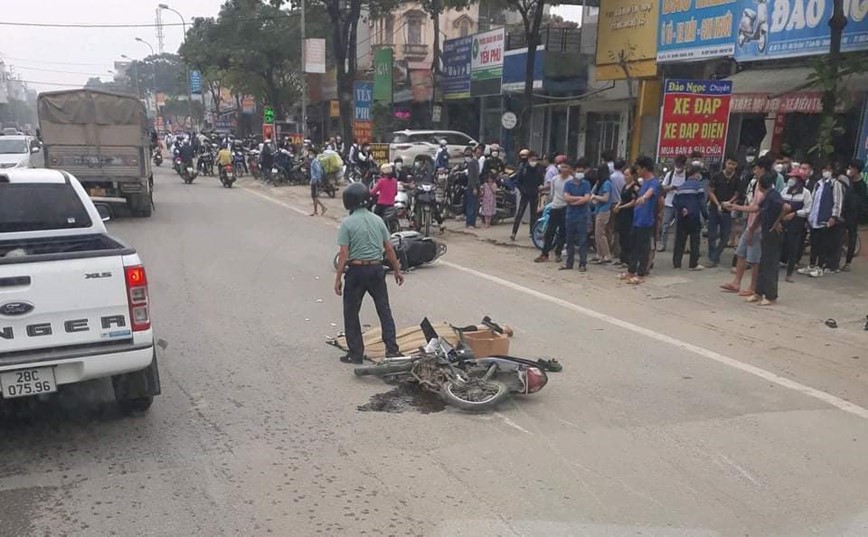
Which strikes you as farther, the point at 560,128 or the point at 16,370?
the point at 560,128

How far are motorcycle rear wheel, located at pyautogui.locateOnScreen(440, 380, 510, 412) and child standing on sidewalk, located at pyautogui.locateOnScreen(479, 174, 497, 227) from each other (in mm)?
10869

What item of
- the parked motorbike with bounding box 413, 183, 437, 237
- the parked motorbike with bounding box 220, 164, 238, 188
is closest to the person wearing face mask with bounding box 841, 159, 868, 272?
the parked motorbike with bounding box 413, 183, 437, 237

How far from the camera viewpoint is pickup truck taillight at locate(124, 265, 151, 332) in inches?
173

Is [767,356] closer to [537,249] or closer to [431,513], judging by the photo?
[431,513]

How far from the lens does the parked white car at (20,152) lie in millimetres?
20031

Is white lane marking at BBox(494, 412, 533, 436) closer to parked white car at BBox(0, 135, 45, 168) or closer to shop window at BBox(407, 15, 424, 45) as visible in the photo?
parked white car at BBox(0, 135, 45, 168)

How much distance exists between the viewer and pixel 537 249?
521 inches

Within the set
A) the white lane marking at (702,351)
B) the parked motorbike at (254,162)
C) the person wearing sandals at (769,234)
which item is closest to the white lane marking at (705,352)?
the white lane marking at (702,351)

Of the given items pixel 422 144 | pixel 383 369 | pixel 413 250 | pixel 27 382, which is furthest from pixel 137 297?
pixel 422 144

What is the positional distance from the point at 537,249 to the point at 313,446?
9.10m

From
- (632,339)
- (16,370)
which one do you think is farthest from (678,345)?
(16,370)

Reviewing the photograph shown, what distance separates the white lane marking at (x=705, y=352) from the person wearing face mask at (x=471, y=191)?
554 cm

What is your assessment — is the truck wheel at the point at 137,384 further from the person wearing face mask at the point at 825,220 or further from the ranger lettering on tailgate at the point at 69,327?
the person wearing face mask at the point at 825,220

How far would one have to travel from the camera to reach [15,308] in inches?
161
